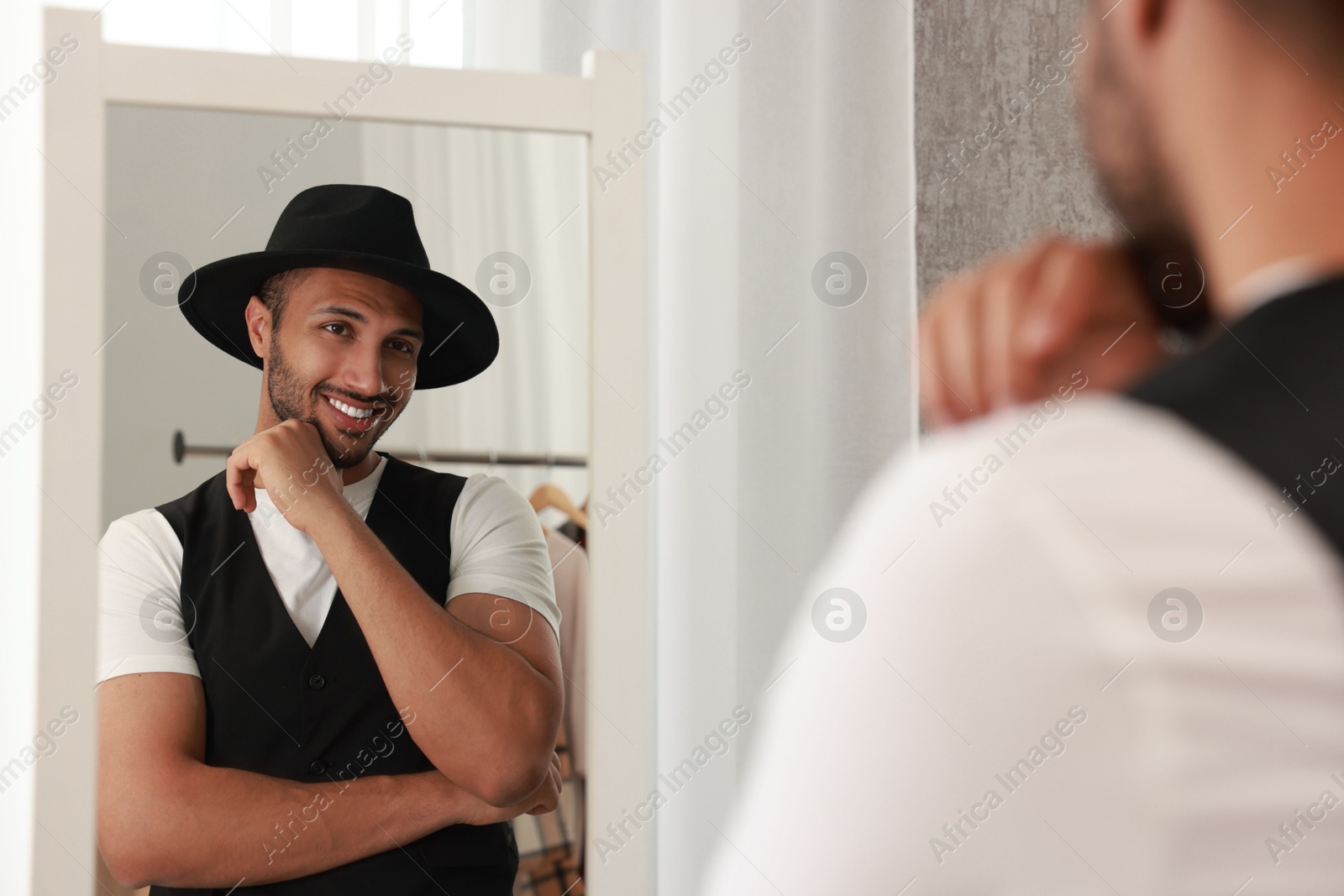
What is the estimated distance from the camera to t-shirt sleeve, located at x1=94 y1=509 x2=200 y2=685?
80 centimetres

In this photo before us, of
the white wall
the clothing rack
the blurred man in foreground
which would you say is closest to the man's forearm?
the clothing rack

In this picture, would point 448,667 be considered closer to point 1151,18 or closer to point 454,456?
point 454,456

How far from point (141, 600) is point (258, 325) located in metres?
0.24

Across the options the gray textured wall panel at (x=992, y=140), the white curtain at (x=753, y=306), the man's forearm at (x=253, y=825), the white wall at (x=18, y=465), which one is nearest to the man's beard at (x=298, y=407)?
the man's forearm at (x=253, y=825)

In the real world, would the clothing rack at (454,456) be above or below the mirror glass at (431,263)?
below

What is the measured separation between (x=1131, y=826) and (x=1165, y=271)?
17cm

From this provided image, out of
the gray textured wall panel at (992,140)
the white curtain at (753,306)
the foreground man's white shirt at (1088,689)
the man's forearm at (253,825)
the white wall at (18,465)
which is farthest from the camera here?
the gray textured wall panel at (992,140)

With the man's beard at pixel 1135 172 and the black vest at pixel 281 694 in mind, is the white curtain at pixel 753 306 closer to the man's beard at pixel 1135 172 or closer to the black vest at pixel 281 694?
the black vest at pixel 281 694

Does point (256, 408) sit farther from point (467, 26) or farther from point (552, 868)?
point (467, 26)

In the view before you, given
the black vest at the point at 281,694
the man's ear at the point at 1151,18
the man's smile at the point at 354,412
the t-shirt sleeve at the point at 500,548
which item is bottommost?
the black vest at the point at 281,694

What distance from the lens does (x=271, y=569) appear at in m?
0.83

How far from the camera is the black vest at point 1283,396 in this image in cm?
23

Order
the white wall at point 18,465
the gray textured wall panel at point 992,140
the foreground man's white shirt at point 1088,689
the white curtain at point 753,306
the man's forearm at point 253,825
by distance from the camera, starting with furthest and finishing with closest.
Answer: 1. the gray textured wall panel at point 992,140
2. the white curtain at point 753,306
3. the white wall at point 18,465
4. the man's forearm at point 253,825
5. the foreground man's white shirt at point 1088,689

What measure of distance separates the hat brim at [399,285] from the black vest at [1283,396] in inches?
27.4
